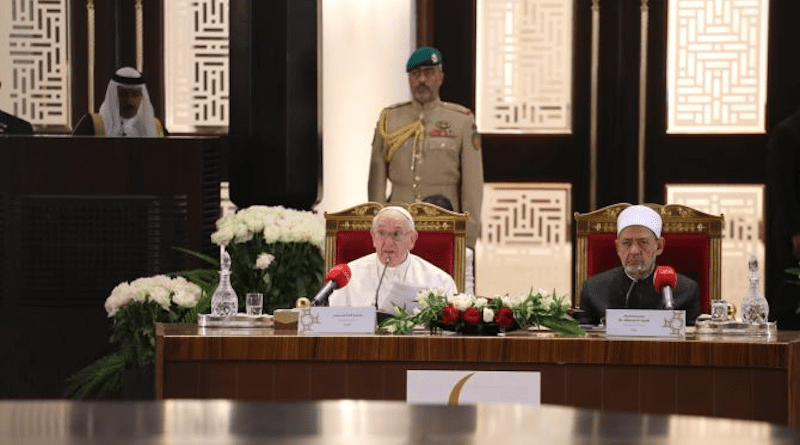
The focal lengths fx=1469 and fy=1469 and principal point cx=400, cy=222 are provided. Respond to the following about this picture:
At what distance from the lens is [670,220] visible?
474cm

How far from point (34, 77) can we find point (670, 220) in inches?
146

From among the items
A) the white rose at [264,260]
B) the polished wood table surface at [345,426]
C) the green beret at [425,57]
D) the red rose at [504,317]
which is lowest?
the red rose at [504,317]

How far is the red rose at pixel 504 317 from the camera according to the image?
3.71 meters

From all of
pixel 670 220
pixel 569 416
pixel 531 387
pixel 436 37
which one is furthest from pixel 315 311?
pixel 436 37

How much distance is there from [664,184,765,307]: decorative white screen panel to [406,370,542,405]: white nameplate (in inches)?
153

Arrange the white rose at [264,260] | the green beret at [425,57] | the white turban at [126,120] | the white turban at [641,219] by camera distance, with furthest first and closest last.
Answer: the white turban at [126,120], the green beret at [425,57], the white rose at [264,260], the white turban at [641,219]

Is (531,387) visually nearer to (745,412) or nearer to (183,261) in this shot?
(745,412)

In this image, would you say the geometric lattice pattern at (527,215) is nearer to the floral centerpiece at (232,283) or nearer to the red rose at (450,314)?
the floral centerpiece at (232,283)

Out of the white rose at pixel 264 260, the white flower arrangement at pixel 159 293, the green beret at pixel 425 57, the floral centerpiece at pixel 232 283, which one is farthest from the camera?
the green beret at pixel 425 57

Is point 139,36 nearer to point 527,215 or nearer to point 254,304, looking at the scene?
point 527,215

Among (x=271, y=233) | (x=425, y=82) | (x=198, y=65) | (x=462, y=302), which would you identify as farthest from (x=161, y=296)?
(x=198, y=65)

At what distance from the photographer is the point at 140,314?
4.94 metres

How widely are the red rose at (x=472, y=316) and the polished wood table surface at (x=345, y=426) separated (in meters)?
2.86

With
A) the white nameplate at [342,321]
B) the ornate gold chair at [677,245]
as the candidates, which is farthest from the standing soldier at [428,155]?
the white nameplate at [342,321]
